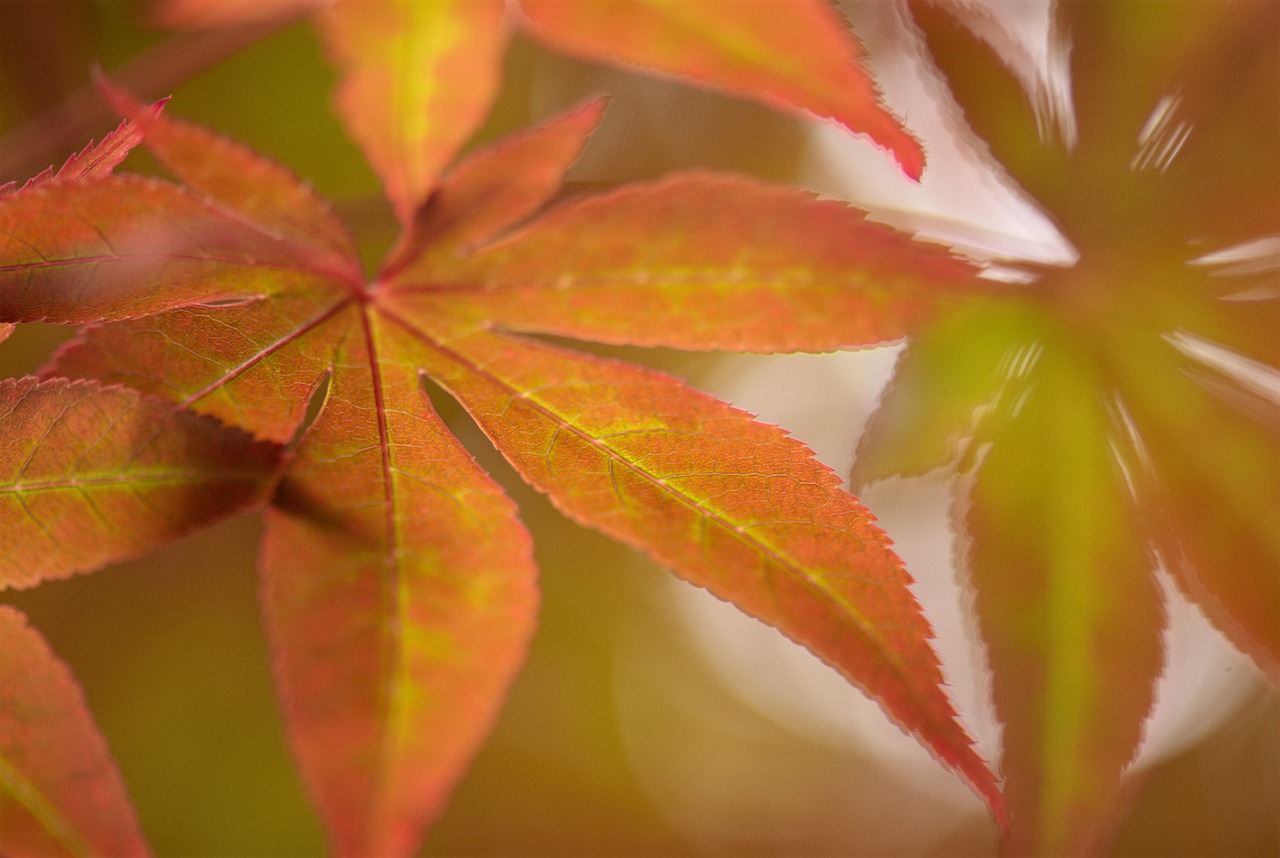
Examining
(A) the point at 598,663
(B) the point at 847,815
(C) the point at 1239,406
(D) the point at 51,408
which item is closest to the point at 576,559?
(A) the point at 598,663

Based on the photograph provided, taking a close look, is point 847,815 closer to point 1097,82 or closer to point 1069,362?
point 1069,362

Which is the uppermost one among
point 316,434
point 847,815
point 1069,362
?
point 1069,362

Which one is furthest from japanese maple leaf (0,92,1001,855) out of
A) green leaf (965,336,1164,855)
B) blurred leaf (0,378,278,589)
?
green leaf (965,336,1164,855)

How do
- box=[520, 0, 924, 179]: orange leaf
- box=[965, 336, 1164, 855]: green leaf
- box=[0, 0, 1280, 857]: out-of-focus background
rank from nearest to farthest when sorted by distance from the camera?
box=[520, 0, 924, 179]: orange leaf
box=[965, 336, 1164, 855]: green leaf
box=[0, 0, 1280, 857]: out-of-focus background

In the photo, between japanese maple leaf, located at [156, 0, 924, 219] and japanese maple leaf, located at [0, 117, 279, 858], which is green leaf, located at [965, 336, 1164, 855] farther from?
japanese maple leaf, located at [0, 117, 279, 858]

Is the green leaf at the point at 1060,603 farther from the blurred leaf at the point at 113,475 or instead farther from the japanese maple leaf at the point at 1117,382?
the blurred leaf at the point at 113,475

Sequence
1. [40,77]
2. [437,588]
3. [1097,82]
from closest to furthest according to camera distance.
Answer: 1. [437,588]
2. [1097,82]
3. [40,77]
